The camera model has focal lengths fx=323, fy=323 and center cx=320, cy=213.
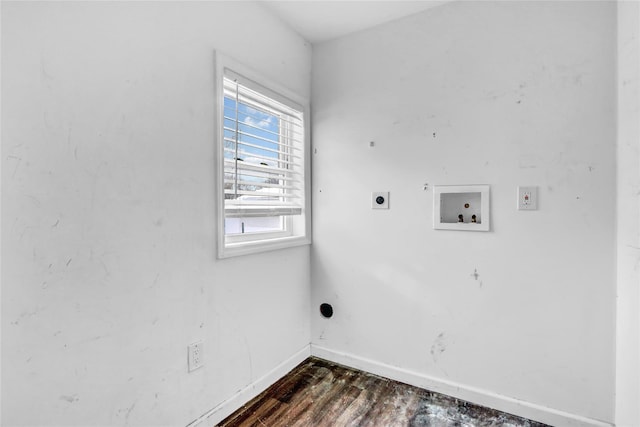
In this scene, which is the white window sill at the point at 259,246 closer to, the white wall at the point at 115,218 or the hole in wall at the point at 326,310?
the white wall at the point at 115,218

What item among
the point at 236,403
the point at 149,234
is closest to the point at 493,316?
the point at 236,403

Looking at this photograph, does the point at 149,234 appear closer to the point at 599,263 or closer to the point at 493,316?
the point at 493,316

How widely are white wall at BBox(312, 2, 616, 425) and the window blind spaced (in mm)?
175

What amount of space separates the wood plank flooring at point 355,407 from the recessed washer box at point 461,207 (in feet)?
3.04

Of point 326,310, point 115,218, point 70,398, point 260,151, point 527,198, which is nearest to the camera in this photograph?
point 70,398

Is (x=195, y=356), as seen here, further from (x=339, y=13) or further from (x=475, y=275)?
(x=339, y=13)

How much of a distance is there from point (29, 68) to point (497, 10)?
6.49 feet

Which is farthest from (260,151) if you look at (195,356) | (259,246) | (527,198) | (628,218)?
(628,218)

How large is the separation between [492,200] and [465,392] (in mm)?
1029

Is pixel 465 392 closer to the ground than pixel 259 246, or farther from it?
closer to the ground

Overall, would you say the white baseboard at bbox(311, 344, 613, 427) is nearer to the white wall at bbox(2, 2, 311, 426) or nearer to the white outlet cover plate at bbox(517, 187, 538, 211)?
the white wall at bbox(2, 2, 311, 426)

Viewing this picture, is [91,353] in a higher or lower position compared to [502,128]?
lower

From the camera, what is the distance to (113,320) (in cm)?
117

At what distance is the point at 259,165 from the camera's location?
182cm
